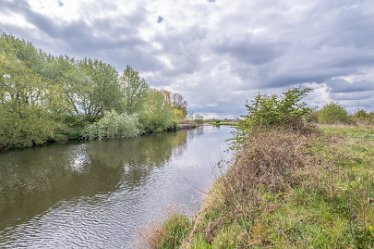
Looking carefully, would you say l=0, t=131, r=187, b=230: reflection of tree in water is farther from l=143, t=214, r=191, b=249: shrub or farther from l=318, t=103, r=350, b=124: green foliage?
l=318, t=103, r=350, b=124: green foliage

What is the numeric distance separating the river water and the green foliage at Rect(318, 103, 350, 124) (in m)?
20.9

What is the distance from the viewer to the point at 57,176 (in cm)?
1492

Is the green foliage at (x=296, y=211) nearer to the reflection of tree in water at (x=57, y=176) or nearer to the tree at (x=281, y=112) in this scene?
the tree at (x=281, y=112)

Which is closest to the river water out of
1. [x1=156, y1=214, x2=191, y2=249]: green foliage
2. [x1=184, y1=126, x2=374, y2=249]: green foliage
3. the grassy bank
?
[x1=156, y1=214, x2=191, y2=249]: green foliage

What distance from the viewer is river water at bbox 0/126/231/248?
7707 mm

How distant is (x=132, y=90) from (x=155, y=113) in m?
6.80

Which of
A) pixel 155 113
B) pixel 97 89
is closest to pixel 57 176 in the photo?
pixel 97 89

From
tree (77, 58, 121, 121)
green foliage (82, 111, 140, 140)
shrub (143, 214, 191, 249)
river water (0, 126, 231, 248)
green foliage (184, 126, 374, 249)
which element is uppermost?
tree (77, 58, 121, 121)

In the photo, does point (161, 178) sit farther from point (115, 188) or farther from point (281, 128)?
point (281, 128)

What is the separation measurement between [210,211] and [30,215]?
782 cm

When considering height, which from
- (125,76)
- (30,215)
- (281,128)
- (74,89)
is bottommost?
(30,215)

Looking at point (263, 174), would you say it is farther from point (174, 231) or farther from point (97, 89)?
point (97, 89)

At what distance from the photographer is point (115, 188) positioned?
1262 centimetres

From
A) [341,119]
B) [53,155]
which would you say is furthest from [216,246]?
[341,119]
